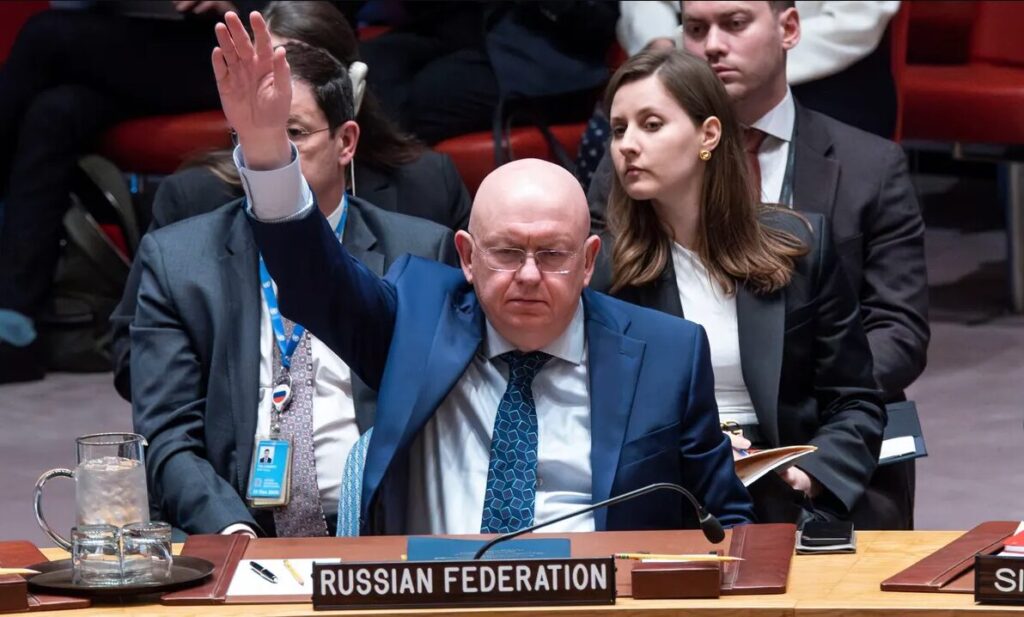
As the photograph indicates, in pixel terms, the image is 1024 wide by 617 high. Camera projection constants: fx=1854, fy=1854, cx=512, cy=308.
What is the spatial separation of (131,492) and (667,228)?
1434 millimetres

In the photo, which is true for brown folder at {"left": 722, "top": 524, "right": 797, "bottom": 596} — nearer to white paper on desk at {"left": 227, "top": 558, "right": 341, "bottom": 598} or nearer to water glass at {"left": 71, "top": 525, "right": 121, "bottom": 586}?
white paper on desk at {"left": 227, "top": 558, "right": 341, "bottom": 598}

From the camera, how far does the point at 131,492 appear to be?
2.39 metres

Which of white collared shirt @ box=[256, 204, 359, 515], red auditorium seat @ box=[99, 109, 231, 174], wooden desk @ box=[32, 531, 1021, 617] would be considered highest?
red auditorium seat @ box=[99, 109, 231, 174]

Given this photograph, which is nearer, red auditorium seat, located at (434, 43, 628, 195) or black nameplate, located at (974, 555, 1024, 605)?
black nameplate, located at (974, 555, 1024, 605)

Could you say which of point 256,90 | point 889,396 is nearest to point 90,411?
point 889,396

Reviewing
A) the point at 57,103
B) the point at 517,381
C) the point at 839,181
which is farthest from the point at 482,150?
the point at 517,381

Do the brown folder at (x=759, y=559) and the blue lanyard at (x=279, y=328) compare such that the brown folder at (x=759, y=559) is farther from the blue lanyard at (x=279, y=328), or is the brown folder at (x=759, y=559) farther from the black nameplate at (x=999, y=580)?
the blue lanyard at (x=279, y=328)

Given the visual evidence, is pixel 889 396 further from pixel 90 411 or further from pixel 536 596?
pixel 90 411

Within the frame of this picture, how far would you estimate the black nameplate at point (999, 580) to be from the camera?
2.21 meters

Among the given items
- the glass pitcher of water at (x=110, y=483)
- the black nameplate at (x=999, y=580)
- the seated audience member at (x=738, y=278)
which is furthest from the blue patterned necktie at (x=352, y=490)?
the black nameplate at (x=999, y=580)

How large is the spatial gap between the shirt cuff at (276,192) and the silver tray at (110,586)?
55 cm

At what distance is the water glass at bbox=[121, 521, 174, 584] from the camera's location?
2338 millimetres

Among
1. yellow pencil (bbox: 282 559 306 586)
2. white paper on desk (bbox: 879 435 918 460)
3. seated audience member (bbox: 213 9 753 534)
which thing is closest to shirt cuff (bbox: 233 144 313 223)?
seated audience member (bbox: 213 9 753 534)

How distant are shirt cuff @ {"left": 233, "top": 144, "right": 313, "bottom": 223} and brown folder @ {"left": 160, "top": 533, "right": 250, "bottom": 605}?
1.55ft
